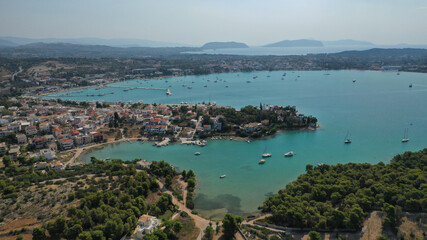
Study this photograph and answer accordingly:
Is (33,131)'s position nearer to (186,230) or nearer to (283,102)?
(186,230)

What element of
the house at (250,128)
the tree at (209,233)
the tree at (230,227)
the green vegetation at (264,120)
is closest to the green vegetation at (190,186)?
the tree at (209,233)

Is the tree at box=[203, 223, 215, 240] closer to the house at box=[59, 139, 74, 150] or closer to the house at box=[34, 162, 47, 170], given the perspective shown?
the house at box=[34, 162, 47, 170]

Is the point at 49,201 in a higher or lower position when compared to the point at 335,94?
lower

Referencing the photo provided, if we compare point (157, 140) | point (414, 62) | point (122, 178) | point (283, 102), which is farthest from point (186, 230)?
point (414, 62)

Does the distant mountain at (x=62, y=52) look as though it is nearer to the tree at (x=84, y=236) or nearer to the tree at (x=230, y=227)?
the tree at (x=84, y=236)

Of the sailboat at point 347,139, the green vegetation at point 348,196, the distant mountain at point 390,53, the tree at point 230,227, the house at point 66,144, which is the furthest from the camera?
the distant mountain at point 390,53

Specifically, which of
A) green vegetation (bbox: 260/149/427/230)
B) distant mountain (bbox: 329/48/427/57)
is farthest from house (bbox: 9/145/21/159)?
distant mountain (bbox: 329/48/427/57)

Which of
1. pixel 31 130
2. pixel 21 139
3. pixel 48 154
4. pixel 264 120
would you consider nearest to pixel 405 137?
pixel 264 120
